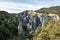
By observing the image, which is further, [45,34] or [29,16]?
[29,16]

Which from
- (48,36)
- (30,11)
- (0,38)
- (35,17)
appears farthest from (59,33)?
(30,11)

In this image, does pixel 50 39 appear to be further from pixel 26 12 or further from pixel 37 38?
pixel 26 12

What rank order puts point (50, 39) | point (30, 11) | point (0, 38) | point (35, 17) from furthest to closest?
point (30, 11), point (35, 17), point (0, 38), point (50, 39)

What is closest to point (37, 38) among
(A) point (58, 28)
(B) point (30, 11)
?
(A) point (58, 28)

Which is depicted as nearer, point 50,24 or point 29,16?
point 50,24

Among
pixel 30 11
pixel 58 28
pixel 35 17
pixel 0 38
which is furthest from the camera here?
pixel 30 11

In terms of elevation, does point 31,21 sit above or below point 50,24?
below

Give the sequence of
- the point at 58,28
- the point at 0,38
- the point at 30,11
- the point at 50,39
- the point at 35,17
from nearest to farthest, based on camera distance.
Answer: the point at 50,39 < the point at 58,28 < the point at 0,38 < the point at 35,17 < the point at 30,11

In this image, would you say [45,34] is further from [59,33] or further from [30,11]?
[30,11]

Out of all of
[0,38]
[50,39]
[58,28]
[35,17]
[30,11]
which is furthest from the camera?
[30,11]
